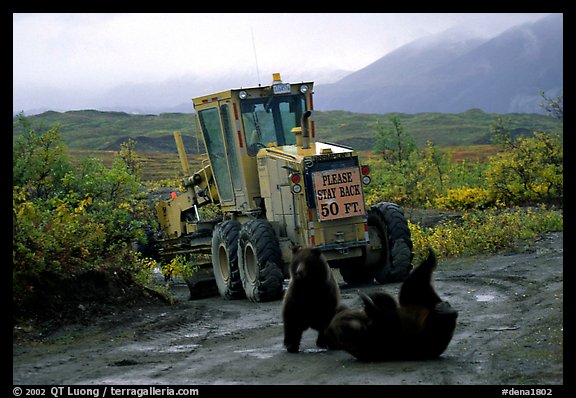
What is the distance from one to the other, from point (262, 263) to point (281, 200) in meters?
1.48

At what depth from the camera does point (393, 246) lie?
15742 mm

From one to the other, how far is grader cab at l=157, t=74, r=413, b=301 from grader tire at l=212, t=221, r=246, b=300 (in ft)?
0.06

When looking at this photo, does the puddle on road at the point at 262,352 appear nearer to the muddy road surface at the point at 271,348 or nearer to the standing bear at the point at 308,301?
the muddy road surface at the point at 271,348

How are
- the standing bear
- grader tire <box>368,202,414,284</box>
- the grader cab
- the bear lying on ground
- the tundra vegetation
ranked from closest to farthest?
the bear lying on ground < the standing bear < the tundra vegetation < the grader cab < grader tire <box>368,202,414,284</box>

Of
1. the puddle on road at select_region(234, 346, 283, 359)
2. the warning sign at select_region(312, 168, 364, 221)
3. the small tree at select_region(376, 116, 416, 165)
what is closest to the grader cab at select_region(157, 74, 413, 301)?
the warning sign at select_region(312, 168, 364, 221)

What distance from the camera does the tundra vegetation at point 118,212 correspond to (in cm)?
1179

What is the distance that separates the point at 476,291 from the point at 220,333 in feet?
15.2

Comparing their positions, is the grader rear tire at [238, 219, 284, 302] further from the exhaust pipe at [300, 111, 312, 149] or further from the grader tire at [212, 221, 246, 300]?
the exhaust pipe at [300, 111, 312, 149]

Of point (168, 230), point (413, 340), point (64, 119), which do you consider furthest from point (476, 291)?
point (64, 119)

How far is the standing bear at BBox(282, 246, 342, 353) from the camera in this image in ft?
32.5

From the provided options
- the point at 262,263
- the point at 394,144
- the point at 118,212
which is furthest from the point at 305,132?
the point at 394,144

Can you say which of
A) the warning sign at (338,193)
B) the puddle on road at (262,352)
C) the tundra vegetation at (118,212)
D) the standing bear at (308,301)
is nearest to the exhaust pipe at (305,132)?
the warning sign at (338,193)
